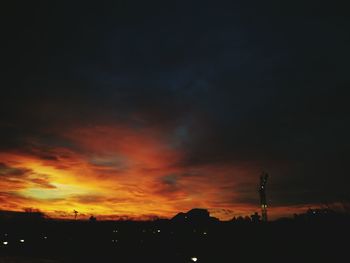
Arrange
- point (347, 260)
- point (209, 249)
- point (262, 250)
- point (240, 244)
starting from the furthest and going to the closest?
point (209, 249), point (240, 244), point (262, 250), point (347, 260)

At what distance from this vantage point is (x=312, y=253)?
148ft

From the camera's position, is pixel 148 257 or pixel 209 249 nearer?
pixel 209 249

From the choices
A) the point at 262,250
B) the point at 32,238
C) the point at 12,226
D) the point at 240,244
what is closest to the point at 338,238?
the point at 262,250

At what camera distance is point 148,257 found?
63.5 meters

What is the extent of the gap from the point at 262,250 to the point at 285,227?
36.7 ft

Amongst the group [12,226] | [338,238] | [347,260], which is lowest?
[347,260]

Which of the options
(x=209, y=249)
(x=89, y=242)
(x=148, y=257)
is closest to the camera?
(x=209, y=249)

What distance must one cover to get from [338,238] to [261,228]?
14.4 meters

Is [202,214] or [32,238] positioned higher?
[202,214]

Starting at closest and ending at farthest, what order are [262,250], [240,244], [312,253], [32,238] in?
[312,253] → [262,250] → [240,244] → [32,238]

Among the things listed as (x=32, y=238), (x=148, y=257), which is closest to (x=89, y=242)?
(x=32, y=238)

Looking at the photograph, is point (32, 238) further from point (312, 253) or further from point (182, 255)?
point (312, 253)

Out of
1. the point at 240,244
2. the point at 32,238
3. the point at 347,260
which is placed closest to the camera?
the point at 347,260

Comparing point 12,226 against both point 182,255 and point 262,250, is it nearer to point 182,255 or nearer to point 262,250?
point 182,255
